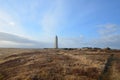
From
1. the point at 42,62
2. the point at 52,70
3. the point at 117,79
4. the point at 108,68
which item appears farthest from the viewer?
the point at 42,62

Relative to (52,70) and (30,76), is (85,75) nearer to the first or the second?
(52,70)

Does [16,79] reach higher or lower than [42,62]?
lower

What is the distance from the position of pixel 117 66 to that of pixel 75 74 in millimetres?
8590

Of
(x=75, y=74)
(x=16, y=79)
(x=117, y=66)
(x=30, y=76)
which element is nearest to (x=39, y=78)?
(x=30, y=76)

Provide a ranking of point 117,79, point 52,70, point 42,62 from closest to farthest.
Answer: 1. point 117,79
2. point 52,70
3. point 42,62

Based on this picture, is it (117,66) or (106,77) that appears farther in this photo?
(117,66)

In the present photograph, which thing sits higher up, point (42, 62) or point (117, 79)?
point (42, 62)

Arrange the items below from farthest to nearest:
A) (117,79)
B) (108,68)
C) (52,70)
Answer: (108,68), (52,70), (117,79)

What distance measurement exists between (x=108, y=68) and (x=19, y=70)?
14.0 m

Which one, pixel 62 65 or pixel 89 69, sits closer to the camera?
pixel 89 69

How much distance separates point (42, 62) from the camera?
33531mm

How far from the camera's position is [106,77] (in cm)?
2564

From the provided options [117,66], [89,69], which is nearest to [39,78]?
[89,69]

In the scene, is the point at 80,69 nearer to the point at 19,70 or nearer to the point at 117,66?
the point at 117,66
